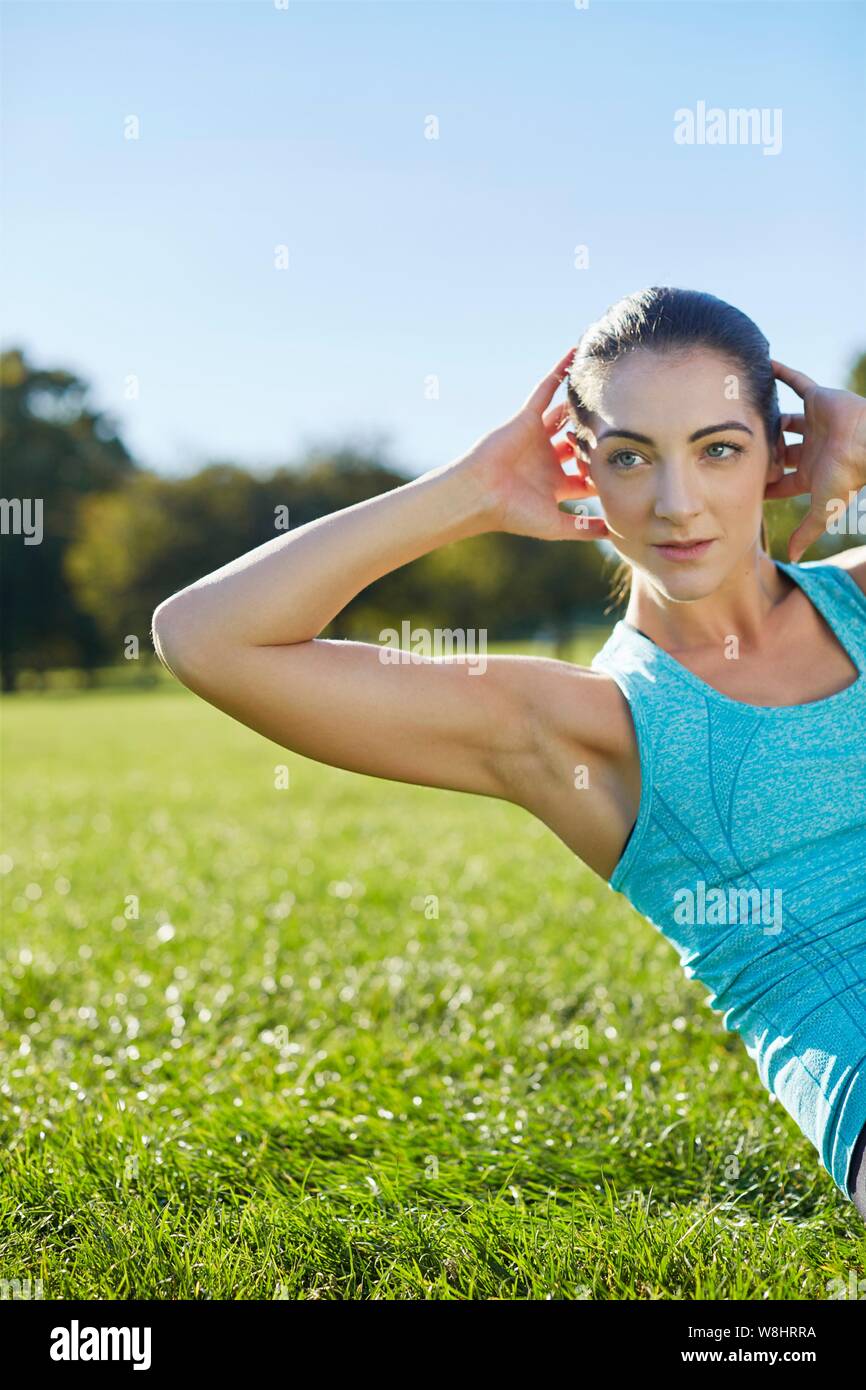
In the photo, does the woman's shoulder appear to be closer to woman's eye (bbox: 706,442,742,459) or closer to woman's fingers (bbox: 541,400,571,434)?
woman's eye (bbox: 706,442,742,459)

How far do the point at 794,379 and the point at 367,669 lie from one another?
1239mm

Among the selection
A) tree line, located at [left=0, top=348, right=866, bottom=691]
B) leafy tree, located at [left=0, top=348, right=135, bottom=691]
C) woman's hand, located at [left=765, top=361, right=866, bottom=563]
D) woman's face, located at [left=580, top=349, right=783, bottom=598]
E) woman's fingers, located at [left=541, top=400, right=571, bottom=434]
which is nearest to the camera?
woman's face, located at [left=580, top=349, right=783, bottom=598]

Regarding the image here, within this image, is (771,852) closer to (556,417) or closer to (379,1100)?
(556,417)

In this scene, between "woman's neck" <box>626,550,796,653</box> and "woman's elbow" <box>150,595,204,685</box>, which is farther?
"woman's neck" <box>626,550,796,653</box>

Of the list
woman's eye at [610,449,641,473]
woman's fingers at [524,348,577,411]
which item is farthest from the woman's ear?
woman's fingers at [524,348,577,411]

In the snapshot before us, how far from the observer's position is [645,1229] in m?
2.79

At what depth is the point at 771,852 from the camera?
8.63ft

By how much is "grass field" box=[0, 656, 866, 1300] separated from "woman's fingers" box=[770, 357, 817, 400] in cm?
197

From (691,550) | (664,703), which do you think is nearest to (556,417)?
(691,550)

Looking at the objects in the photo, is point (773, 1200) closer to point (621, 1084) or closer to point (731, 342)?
point (621, 1084)

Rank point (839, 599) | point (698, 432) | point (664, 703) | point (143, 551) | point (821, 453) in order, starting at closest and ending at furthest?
point (698, 432) → point (664, 703) → point (821, 453) → point (839, 599) → point (143, 551)

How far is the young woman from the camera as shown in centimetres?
257
